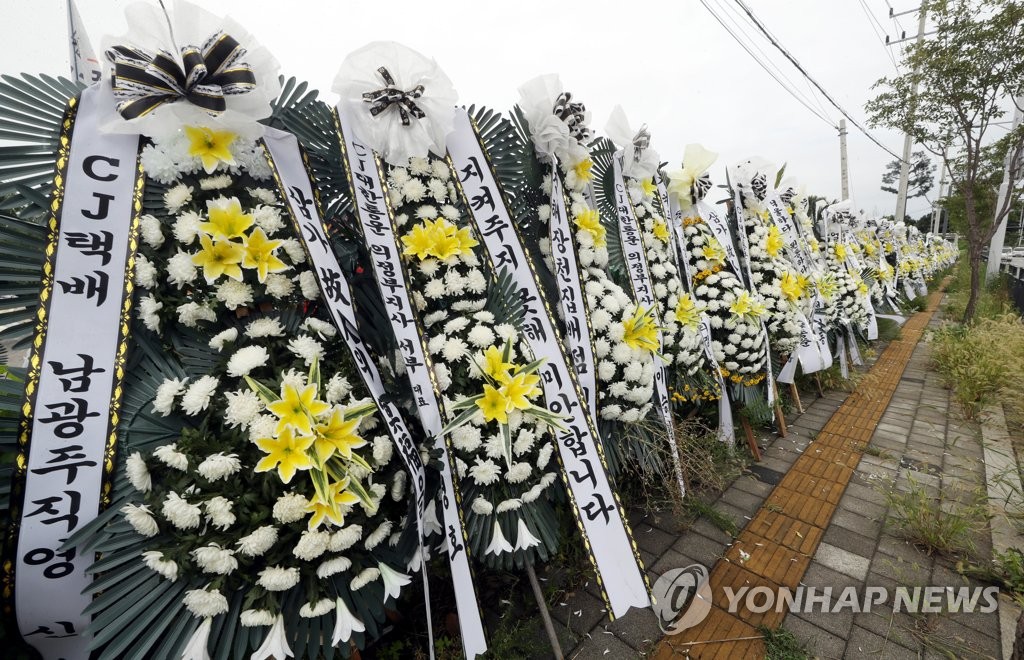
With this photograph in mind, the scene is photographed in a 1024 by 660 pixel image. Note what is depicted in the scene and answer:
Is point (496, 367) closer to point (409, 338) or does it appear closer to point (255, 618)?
point (409, 338)

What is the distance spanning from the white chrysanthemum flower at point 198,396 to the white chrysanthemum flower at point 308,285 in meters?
0.52

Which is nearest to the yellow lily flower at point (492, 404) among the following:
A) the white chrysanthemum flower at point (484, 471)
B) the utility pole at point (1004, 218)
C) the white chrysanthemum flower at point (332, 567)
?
the white chrysanthemum flower at point (484, 471)

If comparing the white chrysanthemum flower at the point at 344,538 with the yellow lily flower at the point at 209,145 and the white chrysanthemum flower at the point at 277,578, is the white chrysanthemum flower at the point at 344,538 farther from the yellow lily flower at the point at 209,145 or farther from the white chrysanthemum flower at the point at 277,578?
the yellow lily flower at the point at 209,145

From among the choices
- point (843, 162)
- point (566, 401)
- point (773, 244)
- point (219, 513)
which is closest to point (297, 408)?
point (219, 513)

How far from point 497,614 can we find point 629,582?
0.83m

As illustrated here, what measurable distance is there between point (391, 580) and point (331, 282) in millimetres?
1258

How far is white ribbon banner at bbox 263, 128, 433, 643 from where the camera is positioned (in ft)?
5.90

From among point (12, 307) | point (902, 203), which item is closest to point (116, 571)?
point (12, 307)

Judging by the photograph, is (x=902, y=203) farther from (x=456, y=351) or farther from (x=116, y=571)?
(x=116, y=571)

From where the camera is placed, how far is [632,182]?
3725mm

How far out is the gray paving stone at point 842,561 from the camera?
108 inches

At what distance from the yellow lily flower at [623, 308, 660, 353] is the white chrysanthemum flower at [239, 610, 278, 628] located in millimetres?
2292

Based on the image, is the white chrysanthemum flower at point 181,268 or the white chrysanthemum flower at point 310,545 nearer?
the white chrysanthemum flower at point 310,545

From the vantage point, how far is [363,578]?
1600 mm
